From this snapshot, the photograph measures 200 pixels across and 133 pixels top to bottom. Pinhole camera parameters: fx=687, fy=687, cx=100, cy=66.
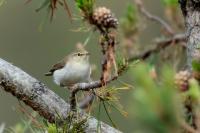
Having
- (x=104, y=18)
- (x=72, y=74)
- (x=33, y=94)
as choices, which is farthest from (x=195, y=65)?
(x=72, y=74)

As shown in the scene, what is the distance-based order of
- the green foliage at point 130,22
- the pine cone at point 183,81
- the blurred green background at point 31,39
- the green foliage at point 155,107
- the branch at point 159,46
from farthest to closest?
the blurred green background at point 31,39 < the green foliage at point 130,22 < the branch at point 159,46 < the pine cone at point 183,81 < the green foliage at point 155,107

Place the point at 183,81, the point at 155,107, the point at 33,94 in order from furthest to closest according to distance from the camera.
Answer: the point at 33,94 < the point at 183,81 < the point at 155,107

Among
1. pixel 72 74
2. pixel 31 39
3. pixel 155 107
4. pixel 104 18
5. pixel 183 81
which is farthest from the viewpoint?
pixel 31 39

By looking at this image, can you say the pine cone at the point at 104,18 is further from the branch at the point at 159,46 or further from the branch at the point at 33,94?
the branch at the point at 159,46

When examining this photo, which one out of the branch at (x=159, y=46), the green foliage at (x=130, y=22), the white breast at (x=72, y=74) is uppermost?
the green foliage at (x=130, y=22)

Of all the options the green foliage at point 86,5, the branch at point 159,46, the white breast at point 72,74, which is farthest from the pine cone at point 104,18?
the branch at point 159,46

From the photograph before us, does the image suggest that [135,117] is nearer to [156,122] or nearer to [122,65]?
[156,122]

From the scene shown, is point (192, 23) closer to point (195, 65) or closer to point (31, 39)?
point (195, 65)
